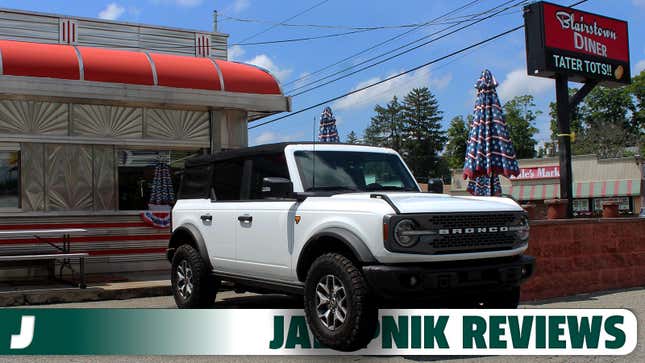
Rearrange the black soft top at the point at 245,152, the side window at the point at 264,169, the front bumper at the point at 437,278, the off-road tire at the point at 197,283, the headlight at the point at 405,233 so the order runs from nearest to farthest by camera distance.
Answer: the front bumper at the point at 437,278 → the headlight at the point at 405,233 → the side window at the point at 264,169 → the black soft top at the point at 245,152 → the off-road tire at the point at 197,283

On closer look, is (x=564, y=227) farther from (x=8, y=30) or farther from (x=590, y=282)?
(x=8, y=30)

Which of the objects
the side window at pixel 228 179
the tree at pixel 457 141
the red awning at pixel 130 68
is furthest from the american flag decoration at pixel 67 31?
the tree at pixel 457 141

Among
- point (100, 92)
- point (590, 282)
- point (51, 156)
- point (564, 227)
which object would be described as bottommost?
point (590, 282)

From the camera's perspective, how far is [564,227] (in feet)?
36.0

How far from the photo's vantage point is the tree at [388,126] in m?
105

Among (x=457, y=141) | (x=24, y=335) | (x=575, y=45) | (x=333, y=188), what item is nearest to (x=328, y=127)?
(x=575, y=45)

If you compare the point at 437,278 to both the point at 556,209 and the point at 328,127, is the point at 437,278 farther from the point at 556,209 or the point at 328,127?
the point at 328,127

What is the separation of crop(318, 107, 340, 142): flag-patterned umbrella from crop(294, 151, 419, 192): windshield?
896 centimetres

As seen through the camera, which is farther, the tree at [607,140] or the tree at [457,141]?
the tree at [457,141]

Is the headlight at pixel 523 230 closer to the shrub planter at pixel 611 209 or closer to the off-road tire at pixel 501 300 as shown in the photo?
the off-road tire at pixel 501 300

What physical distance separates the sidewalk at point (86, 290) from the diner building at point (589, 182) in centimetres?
3431

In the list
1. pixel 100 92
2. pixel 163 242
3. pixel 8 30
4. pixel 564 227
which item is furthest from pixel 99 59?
pixel 564 227

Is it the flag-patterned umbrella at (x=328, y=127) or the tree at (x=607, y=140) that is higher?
the tree at (x=607, y=140)

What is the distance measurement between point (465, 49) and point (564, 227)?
28.6ft
